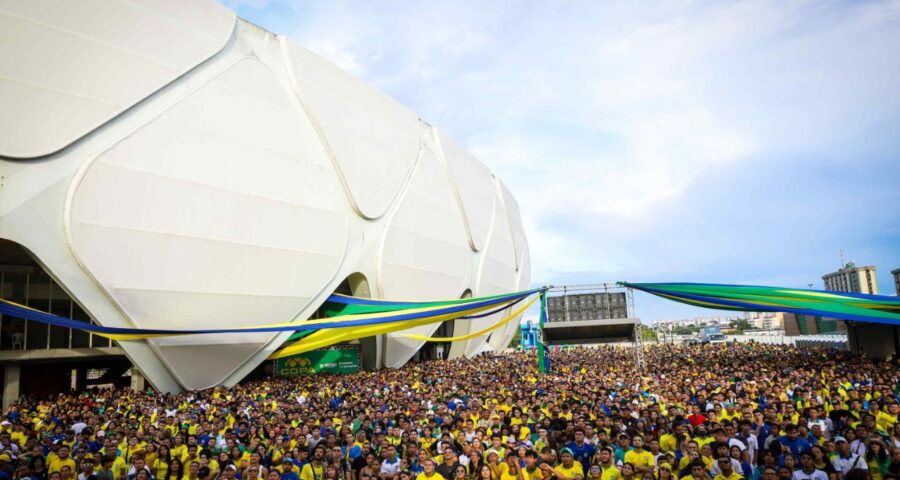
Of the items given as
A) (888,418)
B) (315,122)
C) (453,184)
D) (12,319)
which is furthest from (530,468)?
(453,184)

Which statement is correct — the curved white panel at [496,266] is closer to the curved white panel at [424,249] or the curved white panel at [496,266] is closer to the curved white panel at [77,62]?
the curved white panel at [424,249]

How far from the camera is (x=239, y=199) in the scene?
1845cm

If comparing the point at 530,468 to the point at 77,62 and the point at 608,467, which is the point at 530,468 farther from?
the point at 77,62

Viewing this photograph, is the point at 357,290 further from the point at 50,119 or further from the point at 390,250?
the point at 50,119

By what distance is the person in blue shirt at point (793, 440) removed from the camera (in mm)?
7223

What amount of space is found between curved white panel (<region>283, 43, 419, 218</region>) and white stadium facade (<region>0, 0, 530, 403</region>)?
3.2 inches

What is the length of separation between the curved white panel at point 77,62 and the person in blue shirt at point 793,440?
16.7 meters

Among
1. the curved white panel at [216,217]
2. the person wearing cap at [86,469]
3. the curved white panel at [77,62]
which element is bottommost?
the person wearing cap at [86,469]

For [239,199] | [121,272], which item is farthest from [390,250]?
[121,272]

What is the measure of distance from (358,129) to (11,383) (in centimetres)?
1474

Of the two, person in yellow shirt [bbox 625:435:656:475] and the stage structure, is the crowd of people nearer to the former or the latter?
person in yellow shirt [bbox 625:435:656:475]

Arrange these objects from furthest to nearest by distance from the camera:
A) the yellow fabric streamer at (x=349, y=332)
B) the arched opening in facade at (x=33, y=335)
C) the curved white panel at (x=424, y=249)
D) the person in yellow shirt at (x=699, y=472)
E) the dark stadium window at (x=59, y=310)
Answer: the curved white panel at (x=424, y=249) → the dark stadium window at (x=59, y=310) → the arched opening in facade at (x=33, y=335) → the yellow fabric streamer at (x=349, y=332) → the person in yellow shirt at (x=699, y=472)

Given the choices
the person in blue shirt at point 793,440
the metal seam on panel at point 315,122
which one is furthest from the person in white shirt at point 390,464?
the metal seam on panel at point 315,122

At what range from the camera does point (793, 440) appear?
24.3 ft
